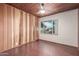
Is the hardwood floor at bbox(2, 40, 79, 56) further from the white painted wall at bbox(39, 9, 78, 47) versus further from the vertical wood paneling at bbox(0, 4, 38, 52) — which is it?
the white painted wall at bbox(39, 9, 78, 47)

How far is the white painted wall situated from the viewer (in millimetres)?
5129

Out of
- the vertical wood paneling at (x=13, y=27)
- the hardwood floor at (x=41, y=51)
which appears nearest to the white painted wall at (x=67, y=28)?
the hardwood floor at (x=41, y=51)

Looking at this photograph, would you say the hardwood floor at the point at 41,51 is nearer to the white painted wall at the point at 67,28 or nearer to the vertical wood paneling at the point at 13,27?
the vertical wood paneling at the point at 13,27

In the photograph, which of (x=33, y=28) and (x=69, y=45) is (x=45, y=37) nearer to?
(x=33, y=28)

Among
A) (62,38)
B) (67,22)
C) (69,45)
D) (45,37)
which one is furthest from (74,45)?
(45,37)

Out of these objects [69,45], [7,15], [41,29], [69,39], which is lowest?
[69,45]

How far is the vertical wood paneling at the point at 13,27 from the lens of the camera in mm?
3960

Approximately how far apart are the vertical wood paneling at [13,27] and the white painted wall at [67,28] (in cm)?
192

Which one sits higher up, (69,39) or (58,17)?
(58,17)

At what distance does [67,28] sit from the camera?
5.66 meters

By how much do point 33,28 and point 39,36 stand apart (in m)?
1.29

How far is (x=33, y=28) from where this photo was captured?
718 centimetres

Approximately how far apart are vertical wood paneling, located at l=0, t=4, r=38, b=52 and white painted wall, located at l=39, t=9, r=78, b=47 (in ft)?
6.29

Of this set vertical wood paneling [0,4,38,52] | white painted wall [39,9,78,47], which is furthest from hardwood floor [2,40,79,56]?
white painted wall [39,9,78,47]
